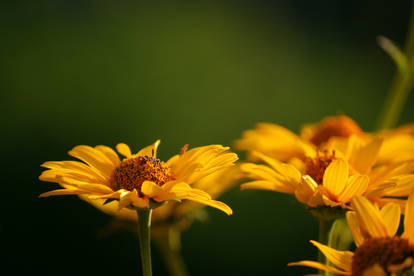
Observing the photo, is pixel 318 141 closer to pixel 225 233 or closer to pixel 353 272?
pixel 353 272

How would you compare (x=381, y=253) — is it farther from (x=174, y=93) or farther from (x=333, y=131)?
(x=174, y=93)

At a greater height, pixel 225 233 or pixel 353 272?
pixel 225 233

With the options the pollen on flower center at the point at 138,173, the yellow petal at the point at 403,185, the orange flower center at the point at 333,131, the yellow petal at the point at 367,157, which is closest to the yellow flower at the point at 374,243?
the yellow petal at the point at 403,185

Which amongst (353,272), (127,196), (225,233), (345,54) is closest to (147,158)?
(127,196)

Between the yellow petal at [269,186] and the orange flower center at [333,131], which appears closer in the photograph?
the yellow petal at [269,186]

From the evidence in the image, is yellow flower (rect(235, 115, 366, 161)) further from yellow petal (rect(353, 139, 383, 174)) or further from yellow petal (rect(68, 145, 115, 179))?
yellow petal (rect(68, 145, 115, 179))

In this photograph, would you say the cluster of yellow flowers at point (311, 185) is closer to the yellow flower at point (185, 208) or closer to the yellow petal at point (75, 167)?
the yellow petal at point (75, 167)

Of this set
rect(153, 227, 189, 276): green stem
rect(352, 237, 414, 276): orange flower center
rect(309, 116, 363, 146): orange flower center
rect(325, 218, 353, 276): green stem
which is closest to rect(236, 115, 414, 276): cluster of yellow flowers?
rect(352, 237, 414, 276): orange flower center
